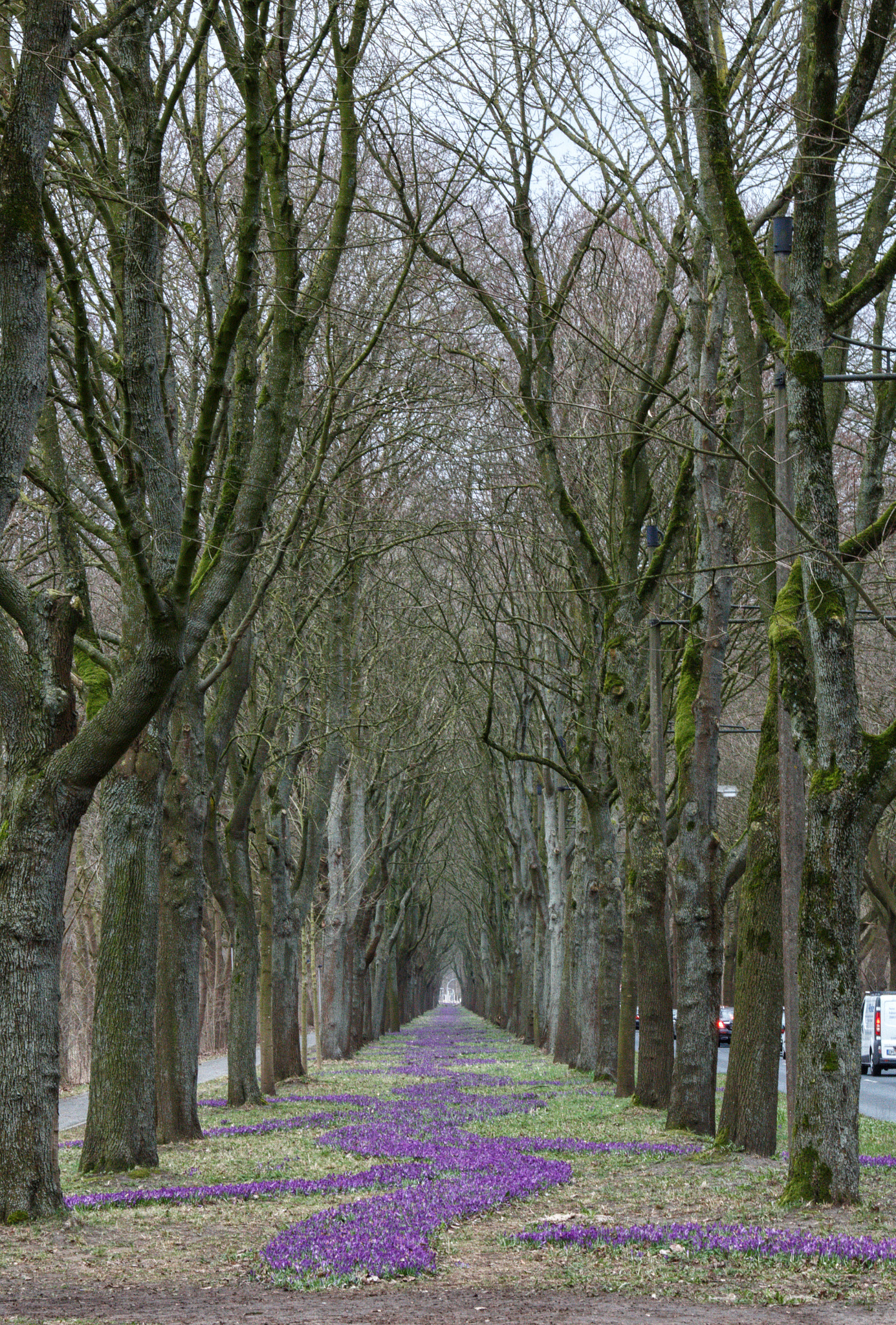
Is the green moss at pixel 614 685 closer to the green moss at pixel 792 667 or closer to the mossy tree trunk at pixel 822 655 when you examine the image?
the mossy tree trunk at pixel 822 655

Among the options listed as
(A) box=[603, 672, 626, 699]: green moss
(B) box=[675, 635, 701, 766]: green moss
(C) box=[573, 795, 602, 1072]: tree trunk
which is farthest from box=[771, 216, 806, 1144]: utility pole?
(C) box=[573, 795, 602, 1072]: tree trunk

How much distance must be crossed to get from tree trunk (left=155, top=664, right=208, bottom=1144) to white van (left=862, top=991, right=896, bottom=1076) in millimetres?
24908

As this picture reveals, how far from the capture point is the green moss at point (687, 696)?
47.7 feet

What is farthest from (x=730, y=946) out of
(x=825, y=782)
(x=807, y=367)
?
(x=807, y=367)

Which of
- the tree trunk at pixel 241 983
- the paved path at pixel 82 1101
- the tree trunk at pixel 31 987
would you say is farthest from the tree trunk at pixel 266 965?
the tree trunk at pixel 31 987

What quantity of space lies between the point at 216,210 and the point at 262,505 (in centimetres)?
275

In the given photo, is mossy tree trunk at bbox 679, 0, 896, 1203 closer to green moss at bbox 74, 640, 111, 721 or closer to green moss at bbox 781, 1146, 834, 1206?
green moss at bbox 781, 1146, 834, 1206

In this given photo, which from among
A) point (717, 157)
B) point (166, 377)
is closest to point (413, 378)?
point (166, 377)

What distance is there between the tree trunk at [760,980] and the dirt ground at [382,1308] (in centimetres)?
512

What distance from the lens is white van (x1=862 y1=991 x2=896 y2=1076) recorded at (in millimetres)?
33719

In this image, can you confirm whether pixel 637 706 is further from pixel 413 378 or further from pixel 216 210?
pixel 216 210

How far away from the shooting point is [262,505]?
10945mm

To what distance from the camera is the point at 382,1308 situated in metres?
6.23

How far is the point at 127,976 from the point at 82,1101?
17.6 m
